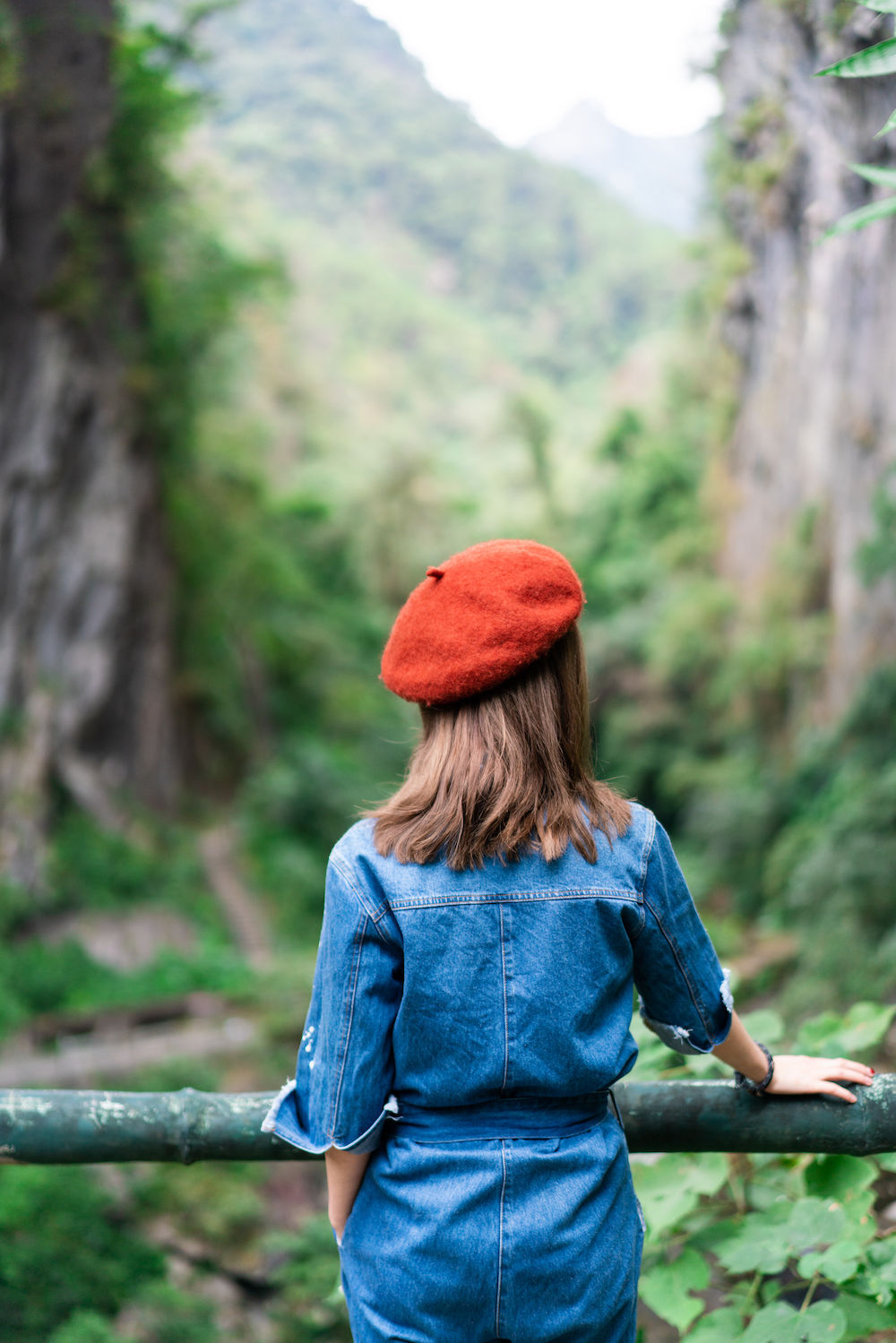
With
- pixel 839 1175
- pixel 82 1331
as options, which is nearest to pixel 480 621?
pixel 839 1175

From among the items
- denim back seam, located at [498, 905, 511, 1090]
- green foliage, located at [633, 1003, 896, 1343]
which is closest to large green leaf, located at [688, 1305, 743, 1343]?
green foliage, located at [633, 1003, 896, 1343]

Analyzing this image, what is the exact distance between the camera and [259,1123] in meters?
1.40

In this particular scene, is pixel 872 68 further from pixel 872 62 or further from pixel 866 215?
pixel 866 215

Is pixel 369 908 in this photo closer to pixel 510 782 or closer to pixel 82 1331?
pixel 510 782

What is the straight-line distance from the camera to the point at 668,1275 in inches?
58.6

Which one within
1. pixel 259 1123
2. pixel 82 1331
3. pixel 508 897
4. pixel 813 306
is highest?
pixel 813 306

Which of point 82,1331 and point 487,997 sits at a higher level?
point 487,997

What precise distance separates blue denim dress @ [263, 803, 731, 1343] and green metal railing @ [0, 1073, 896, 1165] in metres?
0.20

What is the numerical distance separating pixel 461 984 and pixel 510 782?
0.25m

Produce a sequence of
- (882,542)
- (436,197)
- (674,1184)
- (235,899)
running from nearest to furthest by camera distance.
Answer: (674,1184) → (882,542) → (235,899) → (436,197)

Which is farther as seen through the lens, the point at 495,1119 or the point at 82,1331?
the point at 82,1331

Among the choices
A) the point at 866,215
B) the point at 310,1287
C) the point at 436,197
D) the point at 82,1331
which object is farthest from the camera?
the point at 436,197

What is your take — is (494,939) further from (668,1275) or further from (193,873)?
(193,873)

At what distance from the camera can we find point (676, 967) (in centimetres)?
127
